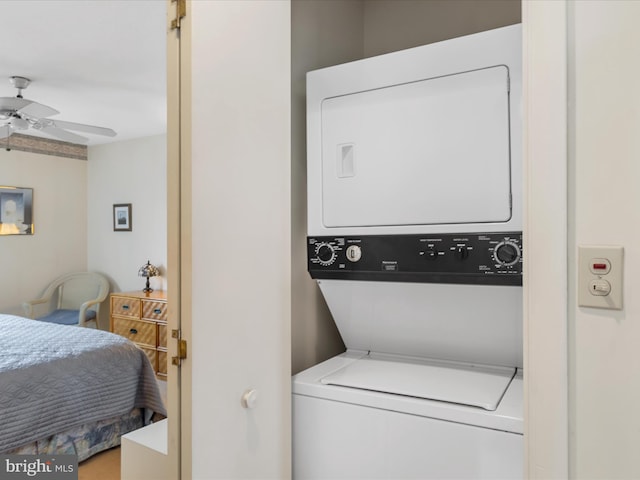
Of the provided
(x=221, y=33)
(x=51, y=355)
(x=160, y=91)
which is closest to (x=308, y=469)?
(x=221, y=33)

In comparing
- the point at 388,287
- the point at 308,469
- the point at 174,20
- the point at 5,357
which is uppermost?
the point at 174,20

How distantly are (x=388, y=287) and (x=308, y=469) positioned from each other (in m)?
0.68

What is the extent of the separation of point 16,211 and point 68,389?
3.40 feet

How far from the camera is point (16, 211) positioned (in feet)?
7.97

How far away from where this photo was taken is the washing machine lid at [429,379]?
4.39ft

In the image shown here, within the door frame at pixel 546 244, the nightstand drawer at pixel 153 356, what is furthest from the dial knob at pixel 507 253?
the nightstand drawer at pixel 153 356

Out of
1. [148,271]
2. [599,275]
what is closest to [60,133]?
[148,271]

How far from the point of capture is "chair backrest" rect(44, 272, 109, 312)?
9.83 feet

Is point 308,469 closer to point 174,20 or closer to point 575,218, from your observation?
point 575,218

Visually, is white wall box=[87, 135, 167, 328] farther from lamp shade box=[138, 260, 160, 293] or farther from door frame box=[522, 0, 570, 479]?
door frame box=[522, 0, 570, 479]

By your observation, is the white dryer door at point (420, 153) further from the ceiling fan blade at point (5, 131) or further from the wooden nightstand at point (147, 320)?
the wooden nightstand at point (147, 320)

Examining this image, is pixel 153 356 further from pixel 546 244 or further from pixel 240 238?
pixel 546 244

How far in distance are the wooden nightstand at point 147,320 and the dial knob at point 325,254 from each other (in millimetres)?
3138

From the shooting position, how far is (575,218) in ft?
3.18
